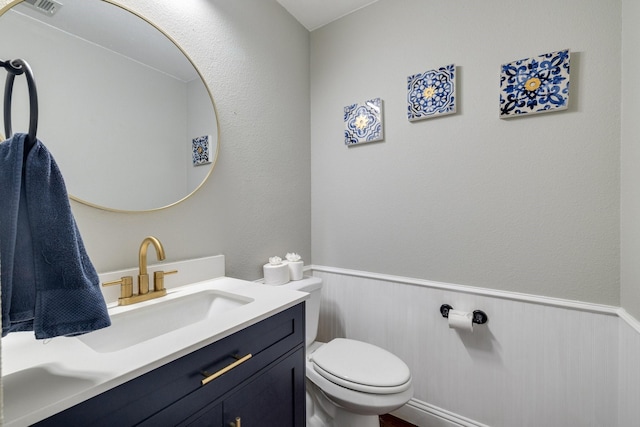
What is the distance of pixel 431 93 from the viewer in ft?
4.96

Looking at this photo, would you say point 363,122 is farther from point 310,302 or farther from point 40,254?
point 40,254

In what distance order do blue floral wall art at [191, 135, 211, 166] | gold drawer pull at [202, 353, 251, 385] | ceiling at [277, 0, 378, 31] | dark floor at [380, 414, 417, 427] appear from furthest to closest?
1. ceiling at [277, 0, 378, 31]
2. dark floor at [380, 414, 417, 427]
3. blue floral wall art at [191, 135, 211, 166]
4. gold drawer pull at [202, 353, 251, 385]

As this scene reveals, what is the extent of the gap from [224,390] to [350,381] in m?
0.62

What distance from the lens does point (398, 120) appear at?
1.64m

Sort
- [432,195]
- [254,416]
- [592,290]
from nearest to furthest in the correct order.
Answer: [254,416] < [592,290] < [432,195]

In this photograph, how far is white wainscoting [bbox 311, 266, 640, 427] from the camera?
1180 mm

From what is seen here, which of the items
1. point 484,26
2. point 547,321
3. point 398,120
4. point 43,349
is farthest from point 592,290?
point 43,349

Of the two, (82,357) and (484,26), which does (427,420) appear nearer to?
(82,357)

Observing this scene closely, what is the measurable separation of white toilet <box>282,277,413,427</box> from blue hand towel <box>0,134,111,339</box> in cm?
97

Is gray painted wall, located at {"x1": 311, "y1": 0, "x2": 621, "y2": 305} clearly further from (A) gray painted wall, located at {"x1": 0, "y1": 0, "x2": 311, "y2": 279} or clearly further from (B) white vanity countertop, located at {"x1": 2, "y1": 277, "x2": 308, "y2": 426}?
(B) white vanity countertop, located at {"x1": 2, "y1": 277, "x2": 308, "y2": 426}

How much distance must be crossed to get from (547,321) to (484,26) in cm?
140

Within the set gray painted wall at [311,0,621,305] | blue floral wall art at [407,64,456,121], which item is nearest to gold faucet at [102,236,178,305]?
gray painted wall at [311,0,621,305]

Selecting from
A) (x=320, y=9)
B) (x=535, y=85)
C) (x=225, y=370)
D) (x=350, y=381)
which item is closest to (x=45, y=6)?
(x=225, y=370)

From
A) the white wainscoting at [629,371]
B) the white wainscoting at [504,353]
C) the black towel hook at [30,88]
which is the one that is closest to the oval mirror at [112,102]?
the black towel hook at [30,88]
